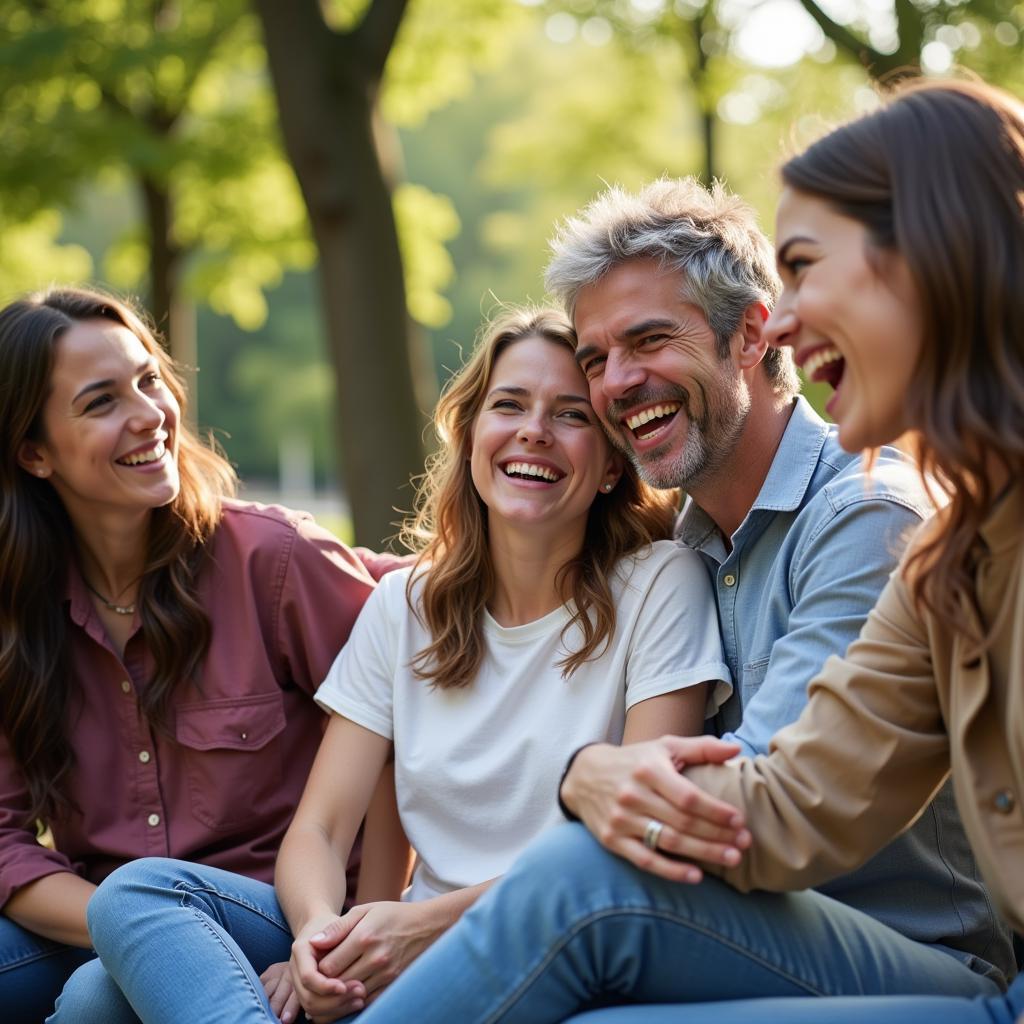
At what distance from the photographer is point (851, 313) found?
2334 millimetres

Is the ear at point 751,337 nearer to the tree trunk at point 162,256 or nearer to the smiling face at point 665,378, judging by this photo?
the smiling face at point 665,378

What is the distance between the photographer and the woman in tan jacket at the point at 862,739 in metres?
2.19

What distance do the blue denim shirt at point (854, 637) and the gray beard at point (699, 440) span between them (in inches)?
8.7

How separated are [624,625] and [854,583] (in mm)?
674

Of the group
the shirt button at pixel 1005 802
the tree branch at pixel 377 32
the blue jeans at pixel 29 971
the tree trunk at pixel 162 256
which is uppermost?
the tree branch at pixel 377 32

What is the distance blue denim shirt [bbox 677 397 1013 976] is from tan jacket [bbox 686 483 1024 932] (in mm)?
233

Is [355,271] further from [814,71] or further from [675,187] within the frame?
[814,71]

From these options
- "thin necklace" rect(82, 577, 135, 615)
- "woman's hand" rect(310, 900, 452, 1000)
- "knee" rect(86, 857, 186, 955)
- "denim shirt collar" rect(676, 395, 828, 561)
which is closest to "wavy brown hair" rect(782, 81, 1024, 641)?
"denim shirt collar" rect(676, 395, 828, 561)

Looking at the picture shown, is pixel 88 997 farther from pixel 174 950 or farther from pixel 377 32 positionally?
pixel 377 32

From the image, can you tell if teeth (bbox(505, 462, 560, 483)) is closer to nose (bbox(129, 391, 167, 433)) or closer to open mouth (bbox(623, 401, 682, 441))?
open mouth (bbox(623, 401, 682, 441))

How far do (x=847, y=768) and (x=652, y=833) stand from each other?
→ 34 centimetres

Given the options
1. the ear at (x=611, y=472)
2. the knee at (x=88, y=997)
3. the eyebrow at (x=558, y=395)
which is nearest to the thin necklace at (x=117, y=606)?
the knee at (x=88, y=997)

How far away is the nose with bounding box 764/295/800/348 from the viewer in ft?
8.33

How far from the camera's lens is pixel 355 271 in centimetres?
786
